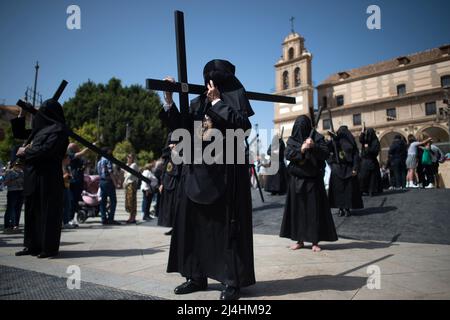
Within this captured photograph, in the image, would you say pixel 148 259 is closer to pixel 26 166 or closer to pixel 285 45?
pixel 26 166

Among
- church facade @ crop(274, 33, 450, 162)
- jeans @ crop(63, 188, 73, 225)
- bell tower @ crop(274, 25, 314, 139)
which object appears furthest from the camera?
bell tower @ crop(274, 25, 314, 139)

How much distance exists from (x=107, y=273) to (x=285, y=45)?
56651 mm

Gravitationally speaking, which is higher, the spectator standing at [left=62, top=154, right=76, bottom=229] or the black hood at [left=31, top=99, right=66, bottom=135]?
the black hood at [left=31, top=99, right=66, bottom=135]

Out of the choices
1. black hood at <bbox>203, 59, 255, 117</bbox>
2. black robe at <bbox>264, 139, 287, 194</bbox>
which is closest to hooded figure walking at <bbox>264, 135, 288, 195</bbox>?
black robe at <bbox>264, 139, 287, 194</bbox>

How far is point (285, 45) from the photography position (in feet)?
179

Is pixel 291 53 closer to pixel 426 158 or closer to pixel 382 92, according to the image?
pixel 382 92

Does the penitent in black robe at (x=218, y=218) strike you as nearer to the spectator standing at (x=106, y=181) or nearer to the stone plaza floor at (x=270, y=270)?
the stone plaza floor at (x=270, y=270)

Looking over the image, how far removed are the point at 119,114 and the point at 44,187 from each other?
36.0 m

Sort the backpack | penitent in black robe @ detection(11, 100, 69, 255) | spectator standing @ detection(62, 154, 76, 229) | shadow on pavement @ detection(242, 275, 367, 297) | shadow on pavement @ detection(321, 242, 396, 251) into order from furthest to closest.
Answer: the backpack → spectator standing @ detection(62, 154, 76, 229) → shadow on pavement @ detection(321, 242, 396, 251) → penitent in black robe @ detection(11, 100, 69, 255) → shadow on pavement @ detection(242, 275, 367, 297)

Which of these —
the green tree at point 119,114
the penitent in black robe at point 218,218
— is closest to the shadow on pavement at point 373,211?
the penitent in black robe at point 218,218

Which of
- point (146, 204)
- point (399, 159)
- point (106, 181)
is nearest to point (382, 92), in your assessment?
point (399, 159)

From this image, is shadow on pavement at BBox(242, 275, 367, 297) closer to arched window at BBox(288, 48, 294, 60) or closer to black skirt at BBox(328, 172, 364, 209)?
black skirt at BBox(328, 172, 364, 209)

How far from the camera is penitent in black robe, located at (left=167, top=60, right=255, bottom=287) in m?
2.88

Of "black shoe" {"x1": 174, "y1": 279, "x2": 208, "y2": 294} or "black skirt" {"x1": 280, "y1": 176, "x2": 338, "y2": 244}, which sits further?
"black skirt" {"x1": 280, "y1": 176, "x2": 338, "y2": 244}
